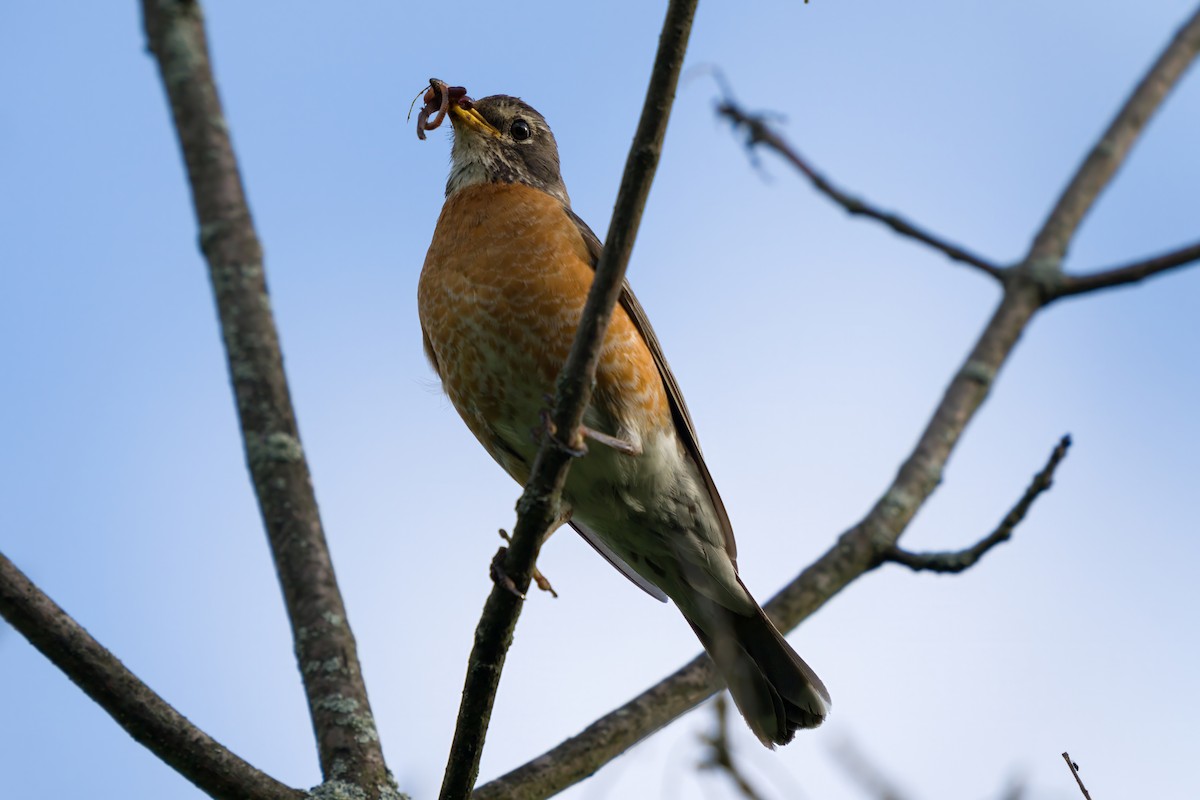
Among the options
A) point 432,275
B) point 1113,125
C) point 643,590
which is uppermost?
point 432,275

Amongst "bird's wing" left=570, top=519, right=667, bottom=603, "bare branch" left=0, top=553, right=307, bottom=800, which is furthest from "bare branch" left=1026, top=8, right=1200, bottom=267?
Answer: "bird's wing" left=570, top=519, right=667, bottom=603

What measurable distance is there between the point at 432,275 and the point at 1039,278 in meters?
3.23

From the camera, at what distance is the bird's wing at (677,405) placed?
210 inches

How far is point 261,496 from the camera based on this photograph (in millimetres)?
3455

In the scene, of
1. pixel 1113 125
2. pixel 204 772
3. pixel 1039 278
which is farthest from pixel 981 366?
pixel 204 772

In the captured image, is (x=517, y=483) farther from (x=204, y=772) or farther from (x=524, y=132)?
(x=204, y=772)

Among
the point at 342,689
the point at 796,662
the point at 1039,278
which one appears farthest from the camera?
the point at 796,662

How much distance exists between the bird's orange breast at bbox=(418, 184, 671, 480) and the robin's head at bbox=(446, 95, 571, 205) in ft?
2.47

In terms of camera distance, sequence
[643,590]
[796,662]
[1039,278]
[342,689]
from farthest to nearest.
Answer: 1. [643,590]
2. [796,662]
3. [342,689]
4. [1039,278]

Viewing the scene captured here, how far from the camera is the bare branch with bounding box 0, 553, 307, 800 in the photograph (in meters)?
3.03

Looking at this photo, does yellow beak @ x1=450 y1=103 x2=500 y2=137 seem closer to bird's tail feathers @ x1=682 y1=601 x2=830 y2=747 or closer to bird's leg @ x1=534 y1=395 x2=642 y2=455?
bird's leg @ x1=534 y1=395 x2=642 y2=455

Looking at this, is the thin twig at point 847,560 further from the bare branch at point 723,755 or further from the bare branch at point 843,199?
the bare branch at point 723,755

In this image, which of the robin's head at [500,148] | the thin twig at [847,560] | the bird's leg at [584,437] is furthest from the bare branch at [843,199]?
the robin's head at [500,148]

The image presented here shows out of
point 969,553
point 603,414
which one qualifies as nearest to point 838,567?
point 969,553
